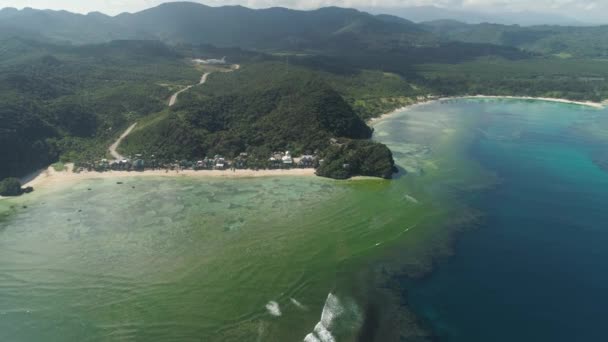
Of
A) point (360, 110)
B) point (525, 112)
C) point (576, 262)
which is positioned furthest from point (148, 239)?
point (525, 112)

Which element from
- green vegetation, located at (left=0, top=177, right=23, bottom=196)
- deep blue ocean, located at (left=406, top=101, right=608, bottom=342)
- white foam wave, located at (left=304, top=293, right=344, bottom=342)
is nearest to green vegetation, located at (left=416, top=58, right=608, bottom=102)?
deep blue ocean, located at (left=406, top=101, right=608, bottom=342)

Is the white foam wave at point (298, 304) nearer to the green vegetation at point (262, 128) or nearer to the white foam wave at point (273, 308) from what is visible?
the white foam wave at point (273, 308)

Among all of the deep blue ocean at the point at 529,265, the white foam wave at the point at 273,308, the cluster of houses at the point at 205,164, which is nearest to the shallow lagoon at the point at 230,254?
the white foam wave at the point at 273,308

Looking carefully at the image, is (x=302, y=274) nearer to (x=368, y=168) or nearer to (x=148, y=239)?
(x=148, y=239)

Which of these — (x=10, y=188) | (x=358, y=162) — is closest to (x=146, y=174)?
(x=10, y=188)

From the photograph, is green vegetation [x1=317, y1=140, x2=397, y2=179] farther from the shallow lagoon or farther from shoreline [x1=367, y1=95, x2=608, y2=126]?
shoreline [x1=367, y1=95, x2=608, y2=126]
